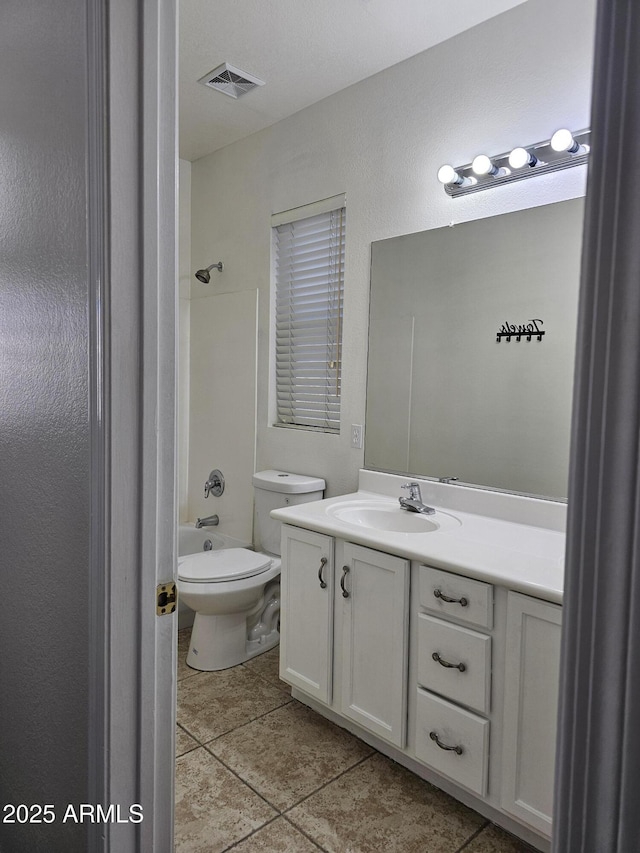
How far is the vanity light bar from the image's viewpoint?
1.87m

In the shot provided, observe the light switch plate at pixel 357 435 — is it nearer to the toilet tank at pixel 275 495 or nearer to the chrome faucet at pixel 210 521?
the toilet tank at pixel 275 495

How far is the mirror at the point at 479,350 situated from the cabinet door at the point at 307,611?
0.57m

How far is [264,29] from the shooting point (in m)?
2.20

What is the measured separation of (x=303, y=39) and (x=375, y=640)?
2262mm

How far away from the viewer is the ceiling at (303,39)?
206 cm

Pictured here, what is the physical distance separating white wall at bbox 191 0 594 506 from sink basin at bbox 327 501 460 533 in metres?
0.35

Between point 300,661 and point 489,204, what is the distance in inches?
73.9

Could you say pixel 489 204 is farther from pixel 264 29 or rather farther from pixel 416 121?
pixel 264 29

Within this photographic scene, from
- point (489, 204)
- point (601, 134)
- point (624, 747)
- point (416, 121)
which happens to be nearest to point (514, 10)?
point (416, 121)

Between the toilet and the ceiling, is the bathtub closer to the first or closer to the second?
the toilet

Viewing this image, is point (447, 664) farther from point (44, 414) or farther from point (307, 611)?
point (44, 414)

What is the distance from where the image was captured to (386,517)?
229cm

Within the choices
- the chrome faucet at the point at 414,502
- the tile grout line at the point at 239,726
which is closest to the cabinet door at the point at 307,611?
the tile grout line at the point at 239,726

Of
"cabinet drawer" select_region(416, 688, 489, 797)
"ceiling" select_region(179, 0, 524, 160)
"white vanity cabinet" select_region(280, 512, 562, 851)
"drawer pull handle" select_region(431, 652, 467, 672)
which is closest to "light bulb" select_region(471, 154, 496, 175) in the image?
"ceiling" select_region(179, 0, 524, 160)
